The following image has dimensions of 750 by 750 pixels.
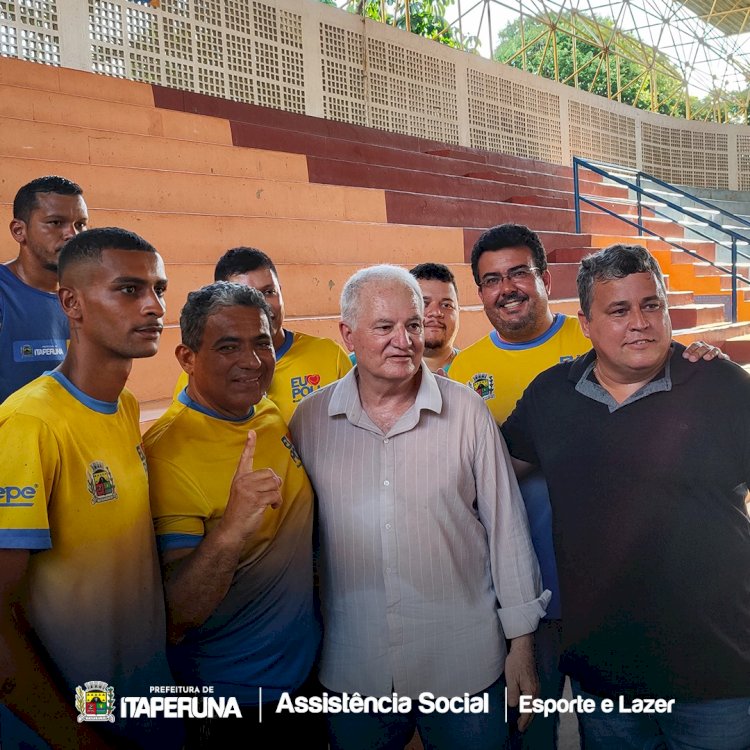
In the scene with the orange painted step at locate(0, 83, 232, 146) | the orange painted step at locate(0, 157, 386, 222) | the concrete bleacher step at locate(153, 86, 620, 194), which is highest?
the concrete bleacher step at locate(153, 86, 620, 194)

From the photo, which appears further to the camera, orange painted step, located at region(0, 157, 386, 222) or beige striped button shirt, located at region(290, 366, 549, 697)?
orange painted step, located at region(0, 157, 386, 222)

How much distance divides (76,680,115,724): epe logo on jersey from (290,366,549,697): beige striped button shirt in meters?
0.48

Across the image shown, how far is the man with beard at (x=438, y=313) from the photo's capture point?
97.5 inches

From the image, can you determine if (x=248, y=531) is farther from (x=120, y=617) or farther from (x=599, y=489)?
(x=599, y=489)

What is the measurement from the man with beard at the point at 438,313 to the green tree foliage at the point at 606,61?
10661 millimetres

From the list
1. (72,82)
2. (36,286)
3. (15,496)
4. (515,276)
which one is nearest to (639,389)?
(515,276)

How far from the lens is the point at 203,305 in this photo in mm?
1556

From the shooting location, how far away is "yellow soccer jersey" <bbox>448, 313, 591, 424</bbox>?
6.96ft

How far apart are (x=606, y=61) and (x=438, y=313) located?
12.9 meters

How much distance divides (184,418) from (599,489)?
0.90 m

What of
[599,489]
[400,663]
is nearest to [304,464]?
[400,663]

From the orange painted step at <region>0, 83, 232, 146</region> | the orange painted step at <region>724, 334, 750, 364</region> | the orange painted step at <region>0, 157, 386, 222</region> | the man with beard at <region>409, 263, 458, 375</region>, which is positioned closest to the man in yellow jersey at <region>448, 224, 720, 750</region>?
the man with beard at <region>409, 263, 458, 375</region>

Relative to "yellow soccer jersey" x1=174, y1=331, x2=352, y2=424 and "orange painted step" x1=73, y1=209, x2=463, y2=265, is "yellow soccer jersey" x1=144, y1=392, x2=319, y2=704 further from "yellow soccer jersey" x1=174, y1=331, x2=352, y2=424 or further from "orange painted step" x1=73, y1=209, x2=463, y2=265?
"orange painted step" x1=73, y1=209, x2=463, y2=265

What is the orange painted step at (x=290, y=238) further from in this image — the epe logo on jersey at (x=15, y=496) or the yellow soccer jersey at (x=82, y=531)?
the epe logo on jersey at (x=15, y=496)
